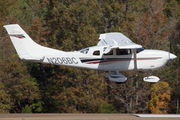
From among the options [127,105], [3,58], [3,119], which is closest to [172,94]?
[127,105]

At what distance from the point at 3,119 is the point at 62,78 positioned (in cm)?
1578

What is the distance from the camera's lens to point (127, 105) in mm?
27328

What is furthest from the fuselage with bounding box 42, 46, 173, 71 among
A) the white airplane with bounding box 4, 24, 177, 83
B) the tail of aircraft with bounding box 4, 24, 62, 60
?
the tail of aircraft with bounding box 4, 24, 62, 60

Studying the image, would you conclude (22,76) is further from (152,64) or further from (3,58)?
(152,64)

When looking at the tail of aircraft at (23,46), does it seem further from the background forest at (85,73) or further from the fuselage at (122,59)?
the background forest at (85,73)

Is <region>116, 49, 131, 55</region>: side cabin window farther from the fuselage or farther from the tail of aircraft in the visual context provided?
the tail of aircraft

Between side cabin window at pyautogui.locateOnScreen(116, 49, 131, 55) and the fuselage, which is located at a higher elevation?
side cabin window at pyautogui.locateOnScreen(116, 49, 131, 55)

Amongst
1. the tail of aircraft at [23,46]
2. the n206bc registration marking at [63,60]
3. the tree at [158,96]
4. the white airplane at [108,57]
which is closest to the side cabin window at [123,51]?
the white airplane at [108,57]

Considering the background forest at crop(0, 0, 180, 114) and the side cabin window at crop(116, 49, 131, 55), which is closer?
the side cabin window at crop(116, 49, 131, 55)

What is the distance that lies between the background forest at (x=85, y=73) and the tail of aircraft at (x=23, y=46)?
33.7 ft

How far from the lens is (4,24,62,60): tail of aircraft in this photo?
15.8m

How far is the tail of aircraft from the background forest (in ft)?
33.7

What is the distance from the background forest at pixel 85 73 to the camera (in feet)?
87.6

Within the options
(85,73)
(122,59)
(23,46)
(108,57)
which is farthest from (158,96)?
(23,46)
